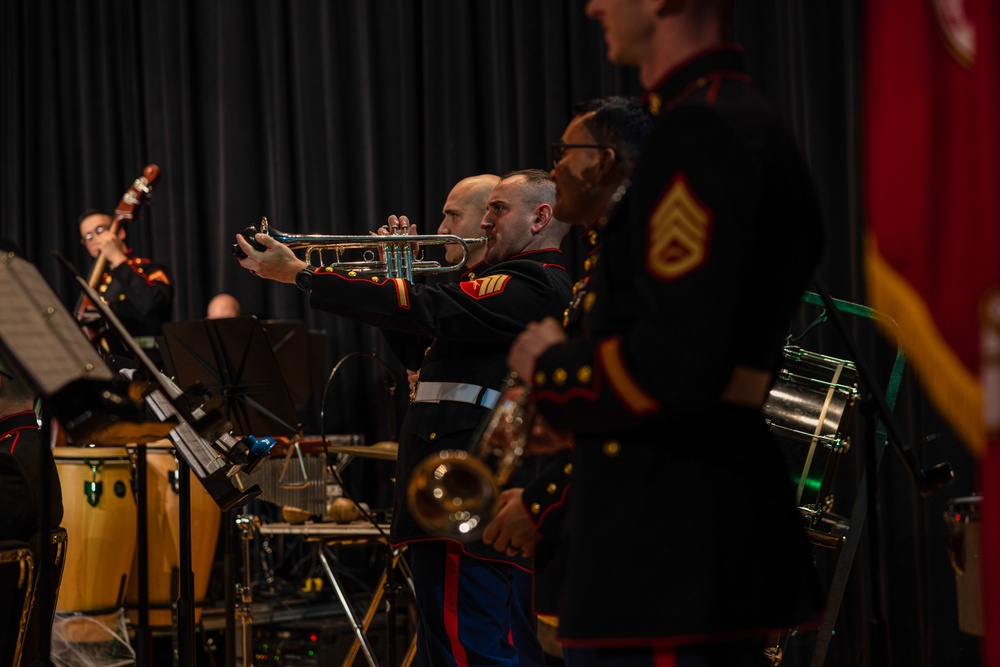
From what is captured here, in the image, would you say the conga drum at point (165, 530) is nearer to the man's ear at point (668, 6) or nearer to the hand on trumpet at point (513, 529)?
the hand on trumpet at point (513, 529)

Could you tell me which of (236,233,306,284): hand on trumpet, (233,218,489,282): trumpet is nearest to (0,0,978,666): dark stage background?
(233,218,489,282): trumpet

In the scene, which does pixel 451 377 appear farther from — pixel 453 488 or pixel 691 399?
pixel 691 399

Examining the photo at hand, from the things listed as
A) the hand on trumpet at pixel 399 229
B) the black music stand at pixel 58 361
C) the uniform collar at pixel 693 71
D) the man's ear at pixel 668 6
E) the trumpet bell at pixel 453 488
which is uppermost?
the man's ear at pixel 668 6

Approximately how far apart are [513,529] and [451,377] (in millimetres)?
1138

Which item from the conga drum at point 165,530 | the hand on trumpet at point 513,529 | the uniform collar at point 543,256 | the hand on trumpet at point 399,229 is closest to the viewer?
the hand on trumpet at point 513,529

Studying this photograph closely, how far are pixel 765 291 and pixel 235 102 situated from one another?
5674mm

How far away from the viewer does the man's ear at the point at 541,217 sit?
3301 mm

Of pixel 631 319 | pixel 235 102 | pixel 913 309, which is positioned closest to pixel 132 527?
pixel 235 102

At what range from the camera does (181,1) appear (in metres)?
6.84

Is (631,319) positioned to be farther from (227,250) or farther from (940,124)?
(227,250)

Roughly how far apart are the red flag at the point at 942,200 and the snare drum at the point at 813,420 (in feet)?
6.72

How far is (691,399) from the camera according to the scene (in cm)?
144

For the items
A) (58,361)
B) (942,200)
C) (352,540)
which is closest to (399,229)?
(352,540)

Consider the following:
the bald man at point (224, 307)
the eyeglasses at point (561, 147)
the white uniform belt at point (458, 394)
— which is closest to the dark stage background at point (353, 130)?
the bald man at point (224, 307)
